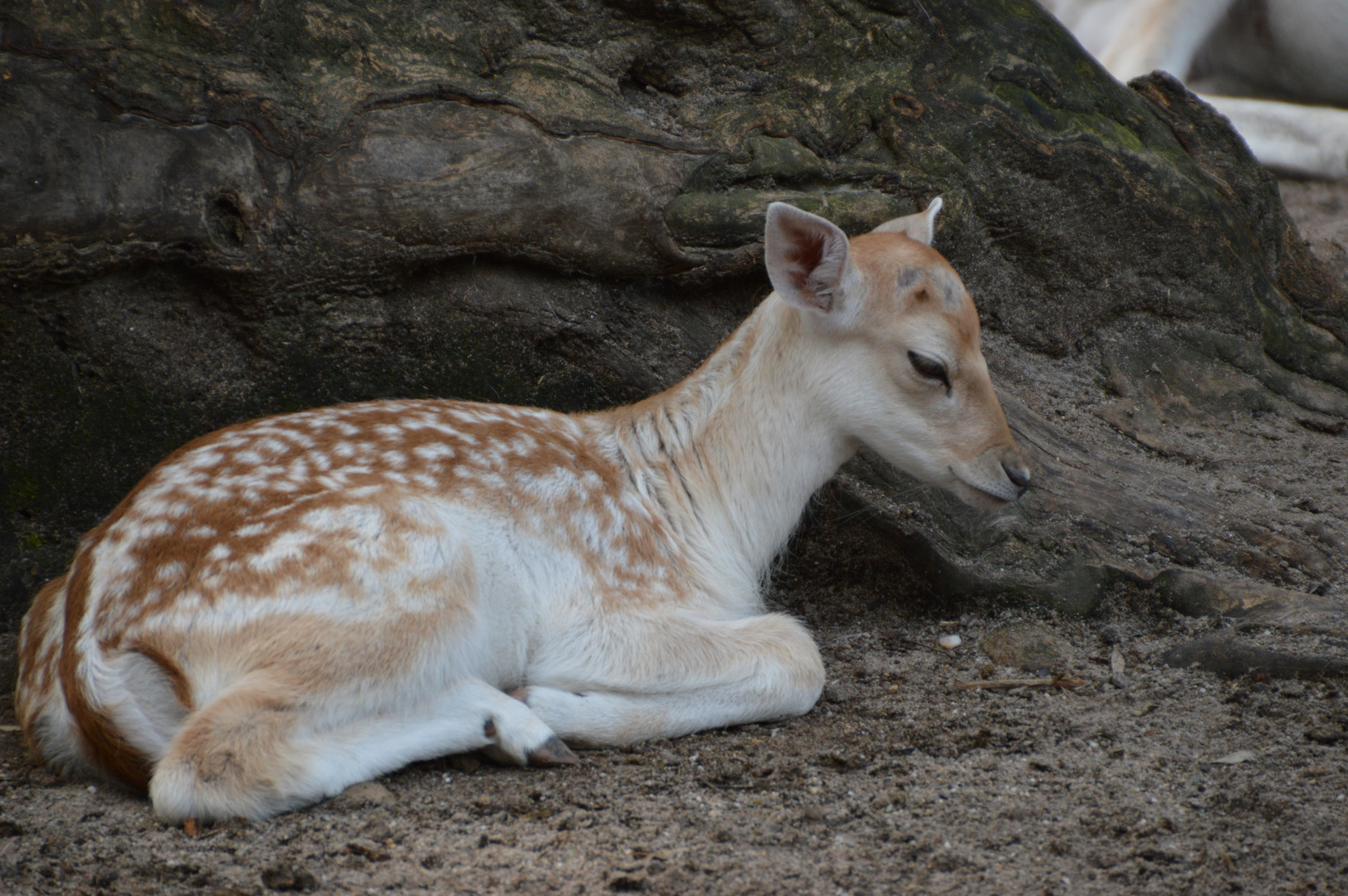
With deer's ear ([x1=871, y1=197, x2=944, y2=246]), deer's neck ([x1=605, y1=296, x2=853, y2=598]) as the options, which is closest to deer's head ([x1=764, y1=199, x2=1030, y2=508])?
deer's neck ([x1=605, y1=296, x2=853, y2=598])

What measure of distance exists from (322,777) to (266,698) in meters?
0.25

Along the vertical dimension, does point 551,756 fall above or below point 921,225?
below

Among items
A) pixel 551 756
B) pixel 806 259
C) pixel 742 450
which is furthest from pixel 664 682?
pixel 806 259

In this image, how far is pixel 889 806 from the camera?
2787 mm

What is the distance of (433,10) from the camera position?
14.3 feet

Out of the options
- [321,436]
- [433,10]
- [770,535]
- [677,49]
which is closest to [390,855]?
[321,436]

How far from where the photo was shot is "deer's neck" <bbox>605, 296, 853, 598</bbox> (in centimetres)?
384

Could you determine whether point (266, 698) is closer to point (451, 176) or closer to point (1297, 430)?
point (451, 176)

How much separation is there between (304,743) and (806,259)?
6.87ft

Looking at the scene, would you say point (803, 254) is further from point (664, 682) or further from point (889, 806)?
point (889, 806)

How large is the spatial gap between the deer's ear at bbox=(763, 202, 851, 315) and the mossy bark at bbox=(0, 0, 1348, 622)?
1045 millimetres

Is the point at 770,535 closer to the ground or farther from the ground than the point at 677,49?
closer to the ground

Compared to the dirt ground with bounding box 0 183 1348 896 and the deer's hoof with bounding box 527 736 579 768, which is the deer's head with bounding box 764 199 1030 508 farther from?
the deer's hoof with bounding box 527 736 579 768

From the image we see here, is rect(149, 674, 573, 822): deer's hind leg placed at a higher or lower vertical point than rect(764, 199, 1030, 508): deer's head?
lower
